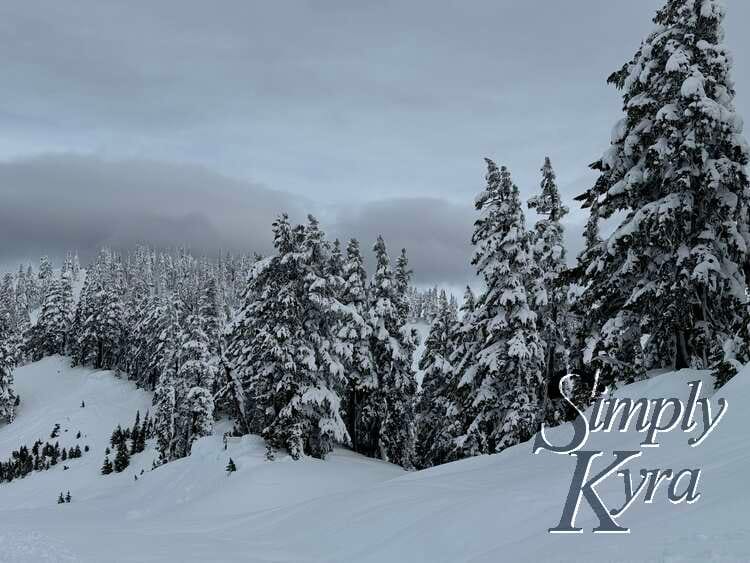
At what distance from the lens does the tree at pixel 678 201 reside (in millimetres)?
12656

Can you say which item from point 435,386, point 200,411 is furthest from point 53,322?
point 435,386

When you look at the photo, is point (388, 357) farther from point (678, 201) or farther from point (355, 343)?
point (678, 201)

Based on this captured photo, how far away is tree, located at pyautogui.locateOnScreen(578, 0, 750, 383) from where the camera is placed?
41.5ft

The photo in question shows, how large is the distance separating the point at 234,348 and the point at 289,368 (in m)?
16.6

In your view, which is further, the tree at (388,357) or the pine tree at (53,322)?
the pine tree at (53,322)

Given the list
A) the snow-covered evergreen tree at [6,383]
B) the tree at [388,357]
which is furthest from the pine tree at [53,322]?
the tree at [388,357]

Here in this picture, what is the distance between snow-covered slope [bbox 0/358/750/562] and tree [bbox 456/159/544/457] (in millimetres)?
5491

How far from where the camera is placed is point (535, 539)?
6.59 meters

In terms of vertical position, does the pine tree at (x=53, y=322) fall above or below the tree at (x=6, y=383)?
above

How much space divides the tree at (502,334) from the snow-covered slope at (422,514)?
5.49 metres

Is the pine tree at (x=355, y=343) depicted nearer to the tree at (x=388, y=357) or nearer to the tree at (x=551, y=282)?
the tree at (x=388, y=357)

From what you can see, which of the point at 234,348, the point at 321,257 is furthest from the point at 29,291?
the point at 321,257

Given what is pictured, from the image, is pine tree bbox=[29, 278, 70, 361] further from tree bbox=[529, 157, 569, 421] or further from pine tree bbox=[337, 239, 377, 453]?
tree bbox=[529, 157, 569, 421]

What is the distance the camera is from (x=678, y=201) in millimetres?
12812
